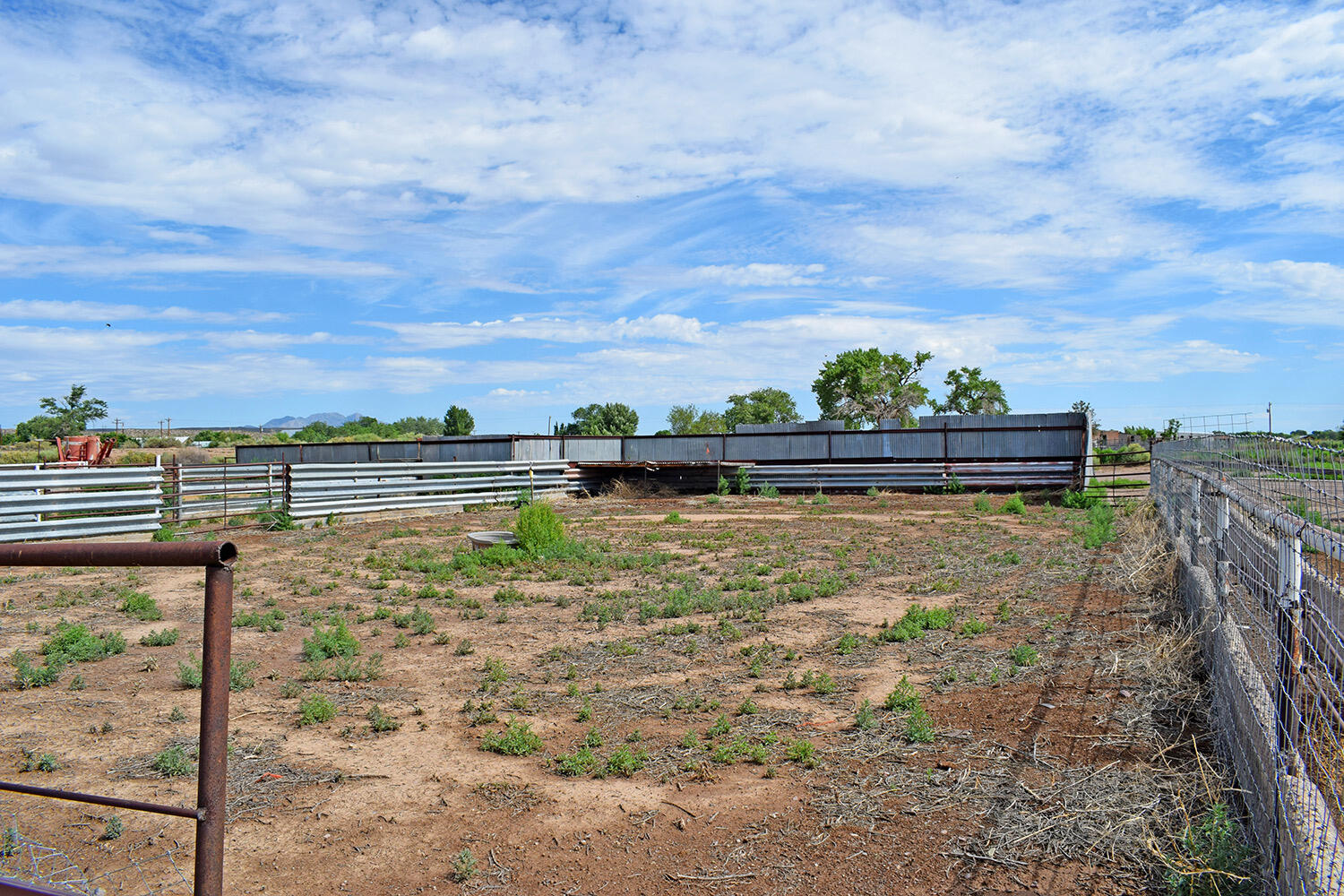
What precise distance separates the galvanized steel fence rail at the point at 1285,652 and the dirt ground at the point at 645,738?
60 centimetres

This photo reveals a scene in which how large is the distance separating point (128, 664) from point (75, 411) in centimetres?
6285

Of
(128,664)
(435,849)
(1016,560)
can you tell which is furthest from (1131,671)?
(128,664)

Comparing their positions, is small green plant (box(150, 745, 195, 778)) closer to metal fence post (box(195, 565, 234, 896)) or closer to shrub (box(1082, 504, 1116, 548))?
metal fence post (box(195, 565, 234, 896))

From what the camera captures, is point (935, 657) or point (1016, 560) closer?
point (935, 657)

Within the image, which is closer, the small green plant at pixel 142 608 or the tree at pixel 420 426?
the small green plant at pixel 142 608

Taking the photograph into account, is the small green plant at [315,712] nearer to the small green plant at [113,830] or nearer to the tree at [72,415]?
the small green plant at [113,830]

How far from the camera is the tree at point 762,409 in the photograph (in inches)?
3014

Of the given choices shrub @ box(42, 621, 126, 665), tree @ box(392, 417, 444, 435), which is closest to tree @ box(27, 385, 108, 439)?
tree @ box(392, 417, 444, 435)

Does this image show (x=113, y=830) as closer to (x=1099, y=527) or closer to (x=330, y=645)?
(x=330, y=645)

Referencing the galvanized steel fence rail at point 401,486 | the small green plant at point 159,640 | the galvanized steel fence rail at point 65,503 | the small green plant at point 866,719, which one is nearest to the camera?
the small green plant at point 866,719

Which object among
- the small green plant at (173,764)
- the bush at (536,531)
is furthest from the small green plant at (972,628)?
the bush at (536,531)

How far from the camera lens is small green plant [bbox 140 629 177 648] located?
29.1ft

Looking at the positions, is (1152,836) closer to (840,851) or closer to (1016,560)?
(840,851)

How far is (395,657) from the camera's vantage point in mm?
8578
